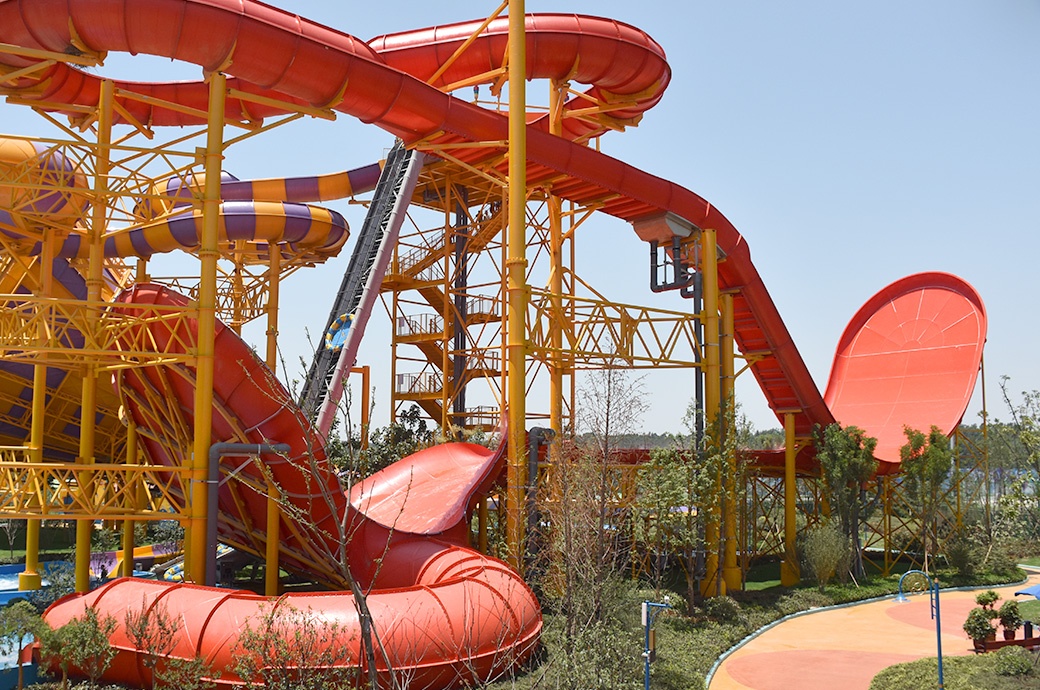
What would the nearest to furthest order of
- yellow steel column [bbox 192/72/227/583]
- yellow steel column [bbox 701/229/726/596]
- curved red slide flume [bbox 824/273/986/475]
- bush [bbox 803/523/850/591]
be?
1. yellow steel column [bbox 192/72/227/583]
2. yellow steel column [bbox 701/229/726/596]
3. bush [bbox 803/523/850/591]
4. curved red slide flume [bbox 824/273/986/475]

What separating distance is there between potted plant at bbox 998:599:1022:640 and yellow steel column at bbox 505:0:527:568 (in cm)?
794

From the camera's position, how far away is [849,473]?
75.6 feet

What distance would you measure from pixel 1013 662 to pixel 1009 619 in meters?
2.34

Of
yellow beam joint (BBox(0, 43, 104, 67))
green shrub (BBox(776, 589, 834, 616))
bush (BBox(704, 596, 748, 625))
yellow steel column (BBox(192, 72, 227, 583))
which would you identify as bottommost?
green shrub (BBox(776, 589, 834, 616))

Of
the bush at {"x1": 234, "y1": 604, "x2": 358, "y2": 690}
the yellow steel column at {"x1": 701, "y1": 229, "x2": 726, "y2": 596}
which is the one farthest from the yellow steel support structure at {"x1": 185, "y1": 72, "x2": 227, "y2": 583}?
the yellow steel column at {"x1": 701, "y1": 229, "x2": 726, "y2": 596}

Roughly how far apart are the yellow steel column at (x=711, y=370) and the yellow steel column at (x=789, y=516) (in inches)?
124

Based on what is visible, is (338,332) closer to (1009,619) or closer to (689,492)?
(689,492)

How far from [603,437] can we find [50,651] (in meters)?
7.64

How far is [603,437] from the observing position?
13.6 metres

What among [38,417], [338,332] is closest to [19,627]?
[38,417]

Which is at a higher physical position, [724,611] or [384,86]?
[384,86]

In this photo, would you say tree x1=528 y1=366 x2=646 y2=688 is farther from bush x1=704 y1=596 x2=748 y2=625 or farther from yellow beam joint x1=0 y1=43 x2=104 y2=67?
yellow beam joint x1=0 y1=43 x2=104 y2=67

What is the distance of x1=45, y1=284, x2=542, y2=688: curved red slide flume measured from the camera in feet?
36.3

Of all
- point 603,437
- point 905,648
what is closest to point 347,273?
point 603,437
